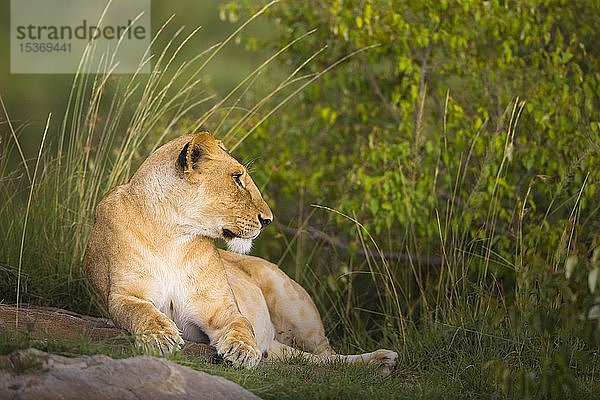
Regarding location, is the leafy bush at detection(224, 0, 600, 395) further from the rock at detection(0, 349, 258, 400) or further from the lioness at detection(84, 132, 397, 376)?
the rock at detection(0, 349, 258, 400)

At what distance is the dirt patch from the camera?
4441 mm

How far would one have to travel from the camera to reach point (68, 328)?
4.70 metres

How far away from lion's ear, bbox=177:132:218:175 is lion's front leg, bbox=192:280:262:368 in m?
0.56

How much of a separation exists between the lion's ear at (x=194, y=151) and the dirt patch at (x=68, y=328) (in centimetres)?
75

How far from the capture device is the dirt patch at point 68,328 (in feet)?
14.6

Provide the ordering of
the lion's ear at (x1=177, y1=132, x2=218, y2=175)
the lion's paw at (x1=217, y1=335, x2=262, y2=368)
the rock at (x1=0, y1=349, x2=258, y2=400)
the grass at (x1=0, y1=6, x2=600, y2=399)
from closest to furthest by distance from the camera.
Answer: the rock at (x1=0, y1=349, x2=258, y2=400) → the grass at (x1=0, y1=6, x2=600, y2=399) → the lion's paw at (x1=217, y1=335, x2=262, y2=368) → the lion's ear at (x1=177, y1=132, x2=218, y2=175)

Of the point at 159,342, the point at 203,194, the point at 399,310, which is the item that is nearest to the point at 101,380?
the point at 159,342

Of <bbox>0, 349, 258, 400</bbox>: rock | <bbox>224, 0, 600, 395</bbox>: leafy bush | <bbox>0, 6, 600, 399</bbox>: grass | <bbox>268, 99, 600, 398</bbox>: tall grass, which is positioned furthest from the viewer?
<bbox>224, 0, 600, 395</bbox>: leafy bush

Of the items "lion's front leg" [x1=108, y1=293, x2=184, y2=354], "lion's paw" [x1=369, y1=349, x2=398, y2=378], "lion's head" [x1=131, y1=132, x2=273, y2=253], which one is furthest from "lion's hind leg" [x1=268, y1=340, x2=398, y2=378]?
"lion's front leg" [x1=108, y1=293, x2=184, y2=354]

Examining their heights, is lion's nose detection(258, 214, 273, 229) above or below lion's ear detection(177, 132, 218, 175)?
below

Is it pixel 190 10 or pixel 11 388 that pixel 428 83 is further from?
pixel 190 10

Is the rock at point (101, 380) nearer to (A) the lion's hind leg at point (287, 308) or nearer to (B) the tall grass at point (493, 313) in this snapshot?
(B) the tall grass at point (493, 313)

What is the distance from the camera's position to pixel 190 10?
16719 millimetres

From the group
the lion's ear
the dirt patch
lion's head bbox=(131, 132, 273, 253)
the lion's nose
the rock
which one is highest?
the lion's ear
